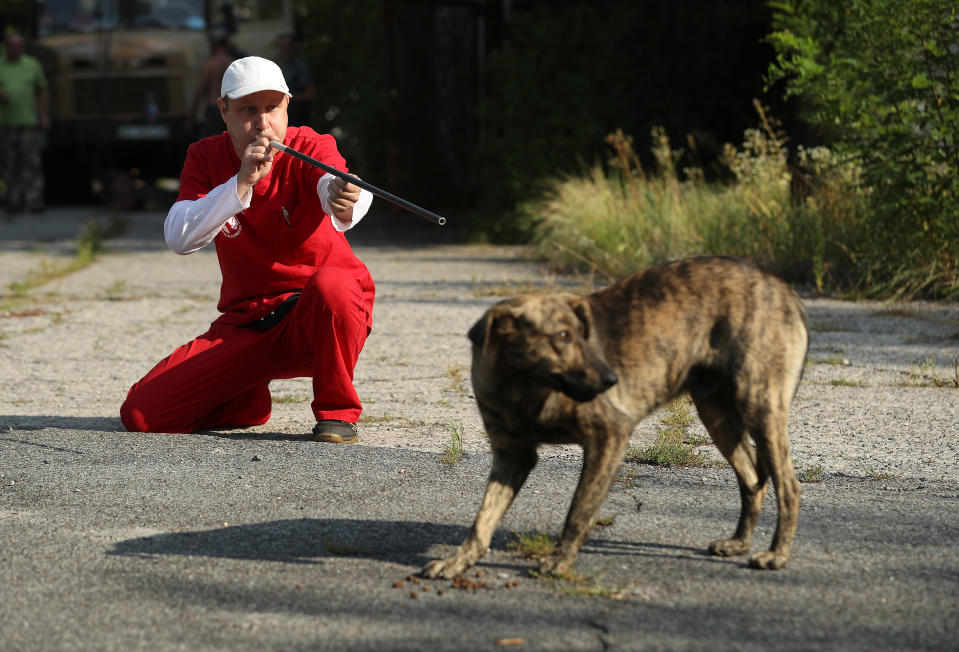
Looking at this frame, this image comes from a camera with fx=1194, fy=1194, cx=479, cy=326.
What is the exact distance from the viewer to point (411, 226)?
16.1m

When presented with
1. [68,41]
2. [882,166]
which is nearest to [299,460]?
[882,166]

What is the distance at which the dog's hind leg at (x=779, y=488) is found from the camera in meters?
3.50

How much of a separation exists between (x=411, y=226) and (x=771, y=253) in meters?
7.21

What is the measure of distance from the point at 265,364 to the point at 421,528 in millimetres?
1629

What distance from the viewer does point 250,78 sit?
476cm

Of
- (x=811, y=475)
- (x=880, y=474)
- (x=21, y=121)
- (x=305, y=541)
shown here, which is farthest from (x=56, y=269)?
(x=880, y=474)

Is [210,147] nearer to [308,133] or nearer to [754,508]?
[308,133]

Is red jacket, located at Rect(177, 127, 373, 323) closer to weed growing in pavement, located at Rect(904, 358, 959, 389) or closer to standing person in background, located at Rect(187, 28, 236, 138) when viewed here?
weed growing in pavement, located at Rect(904, 358, 959, 389)

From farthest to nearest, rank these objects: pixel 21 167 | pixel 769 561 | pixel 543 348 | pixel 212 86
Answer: pixel 21 167 < pixel 212 86 < pixel 769 561 < pixel 543 348

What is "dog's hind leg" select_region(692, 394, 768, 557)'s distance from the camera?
145 inches

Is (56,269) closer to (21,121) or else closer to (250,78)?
(21,121)

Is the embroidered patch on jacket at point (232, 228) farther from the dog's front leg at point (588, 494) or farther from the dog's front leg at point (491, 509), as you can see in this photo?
the dog's front leg at point (588, 494)

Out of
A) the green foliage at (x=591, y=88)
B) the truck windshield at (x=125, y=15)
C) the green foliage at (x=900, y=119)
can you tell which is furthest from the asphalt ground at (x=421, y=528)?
the truck windshield at (x=125, y=15)

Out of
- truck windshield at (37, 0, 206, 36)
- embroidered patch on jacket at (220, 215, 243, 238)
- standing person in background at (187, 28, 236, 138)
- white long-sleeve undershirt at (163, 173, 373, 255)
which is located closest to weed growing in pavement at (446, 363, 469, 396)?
white long-sleeve undershirt at (163, 173, 373, 255)
